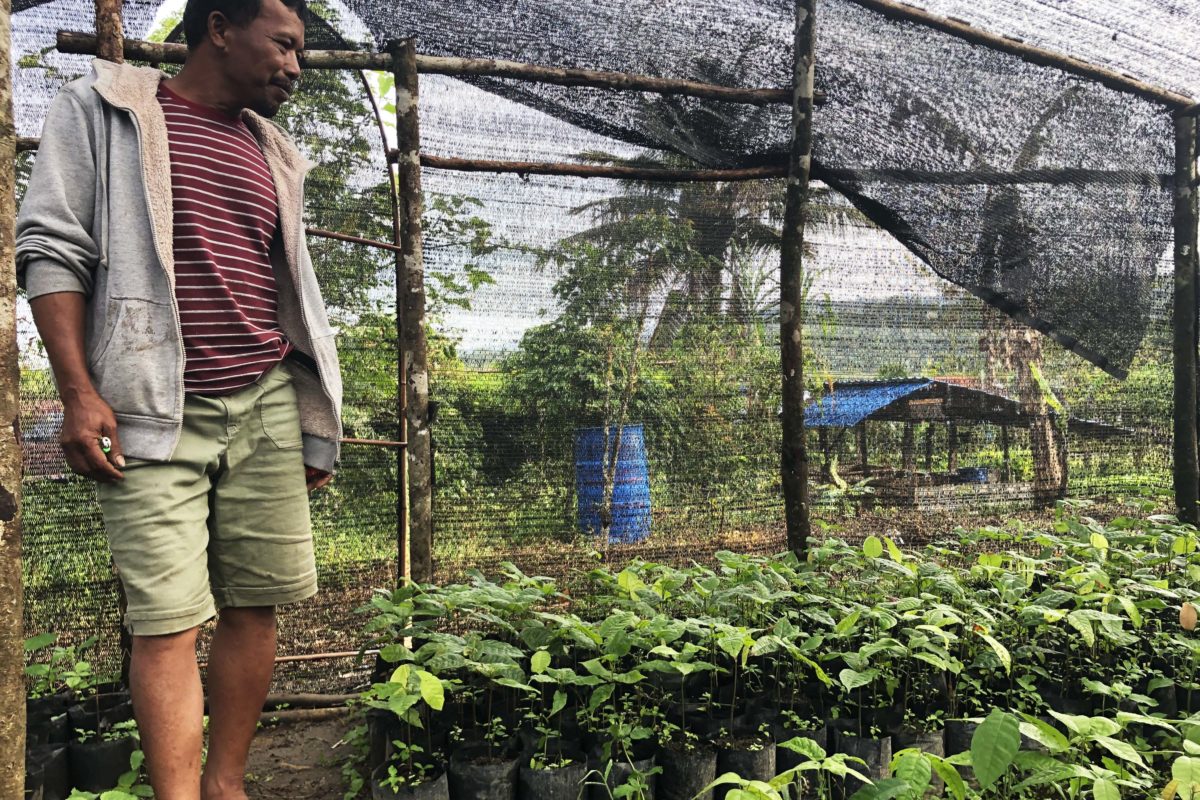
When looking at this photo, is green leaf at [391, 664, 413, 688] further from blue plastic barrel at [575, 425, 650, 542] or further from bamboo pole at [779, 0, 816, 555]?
bamboo pole at [779, 0, 816, 555]

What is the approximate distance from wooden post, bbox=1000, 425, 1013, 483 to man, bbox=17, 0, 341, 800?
9.45 feet

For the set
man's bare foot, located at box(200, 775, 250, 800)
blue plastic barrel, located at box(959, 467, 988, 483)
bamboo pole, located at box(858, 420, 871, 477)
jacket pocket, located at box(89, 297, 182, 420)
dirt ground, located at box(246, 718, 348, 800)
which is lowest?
dirt ground, located at box(246, 718, 348, 800)

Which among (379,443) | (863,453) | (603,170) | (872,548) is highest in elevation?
(603,170)

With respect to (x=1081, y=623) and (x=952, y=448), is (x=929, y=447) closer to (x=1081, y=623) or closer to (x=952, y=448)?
(x=952, y=448)

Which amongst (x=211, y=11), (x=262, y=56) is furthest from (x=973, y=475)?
(x=211, y=11)

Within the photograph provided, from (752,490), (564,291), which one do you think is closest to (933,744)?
(752,490)

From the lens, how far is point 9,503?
1.06 metres

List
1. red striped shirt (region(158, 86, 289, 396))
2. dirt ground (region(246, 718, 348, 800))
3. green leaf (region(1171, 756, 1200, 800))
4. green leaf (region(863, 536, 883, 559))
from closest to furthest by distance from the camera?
green leaf (region(1171, 756, 1200, 800)) → red striped shirt (region(158, 86, 289, 396)) → dirt ground (region(246, 718, 348, 800)) → green leaf (region(863, 536, 883, 559))

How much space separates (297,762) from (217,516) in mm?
1053

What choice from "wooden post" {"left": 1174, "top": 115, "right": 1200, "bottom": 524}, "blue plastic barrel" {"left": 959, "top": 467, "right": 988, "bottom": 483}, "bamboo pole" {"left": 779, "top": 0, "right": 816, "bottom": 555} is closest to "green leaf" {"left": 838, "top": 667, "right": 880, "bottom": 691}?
"bamboo pole" {"left": 779, "top": 0, "right": 816, "bottom": 555}

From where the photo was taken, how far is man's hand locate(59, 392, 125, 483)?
48.6 inches

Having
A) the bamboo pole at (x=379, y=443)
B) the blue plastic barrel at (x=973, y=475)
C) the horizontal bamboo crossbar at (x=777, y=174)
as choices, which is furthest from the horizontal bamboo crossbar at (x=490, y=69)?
the blue plastic barrel at (x=973, y=475)

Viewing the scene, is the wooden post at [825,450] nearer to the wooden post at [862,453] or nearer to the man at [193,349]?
the wooden post at [862,453]

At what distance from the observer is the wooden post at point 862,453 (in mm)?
3170
